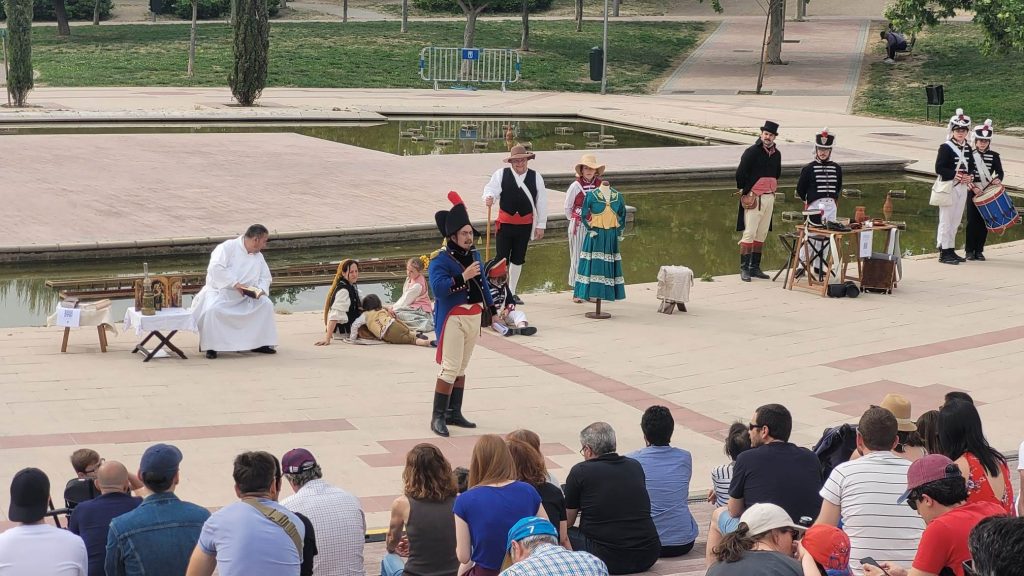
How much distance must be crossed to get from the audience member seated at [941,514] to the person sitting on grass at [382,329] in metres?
8.76

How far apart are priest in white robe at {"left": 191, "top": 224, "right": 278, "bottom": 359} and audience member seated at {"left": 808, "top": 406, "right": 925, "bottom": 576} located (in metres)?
7.66

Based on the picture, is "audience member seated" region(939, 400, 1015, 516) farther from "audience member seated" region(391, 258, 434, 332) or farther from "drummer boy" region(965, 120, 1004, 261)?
"drummer boy" region(965, 120, 1004, 261)

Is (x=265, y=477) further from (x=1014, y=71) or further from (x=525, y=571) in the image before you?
(x=1014, y=71)

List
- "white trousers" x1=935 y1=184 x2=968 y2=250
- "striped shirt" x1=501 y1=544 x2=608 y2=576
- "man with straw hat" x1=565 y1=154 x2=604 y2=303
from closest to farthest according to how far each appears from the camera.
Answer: "striped shirt" x1=501 y1=544 x2=608 y2=576 → "man with straw hat" x1=565 y1=154 x2=604 y2=303 → "white trousers" x1=935 y1=184 x2=968 y2=250

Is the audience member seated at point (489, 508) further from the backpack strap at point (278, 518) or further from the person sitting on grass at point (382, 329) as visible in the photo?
the person sitting on grass at point (382, 329)

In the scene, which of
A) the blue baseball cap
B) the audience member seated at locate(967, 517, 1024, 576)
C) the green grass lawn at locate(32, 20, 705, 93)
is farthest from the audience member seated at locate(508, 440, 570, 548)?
the green grass lawn at locate(32, 20, 705, 93)

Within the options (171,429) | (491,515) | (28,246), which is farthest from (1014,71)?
(491,515)

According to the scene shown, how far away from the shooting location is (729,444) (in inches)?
324

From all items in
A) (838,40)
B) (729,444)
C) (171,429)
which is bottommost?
(171,429)

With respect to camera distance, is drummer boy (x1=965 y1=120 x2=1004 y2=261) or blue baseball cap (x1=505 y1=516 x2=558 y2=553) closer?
blue baseball cap (x1=505 y1=516 x2=558 y2=553)

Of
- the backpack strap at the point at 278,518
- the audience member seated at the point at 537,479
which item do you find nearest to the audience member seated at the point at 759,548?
the audience member seated at the point at 537,479

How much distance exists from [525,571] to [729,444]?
10.6ft

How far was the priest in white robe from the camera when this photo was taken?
43.7ft

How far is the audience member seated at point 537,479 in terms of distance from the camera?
725cm
